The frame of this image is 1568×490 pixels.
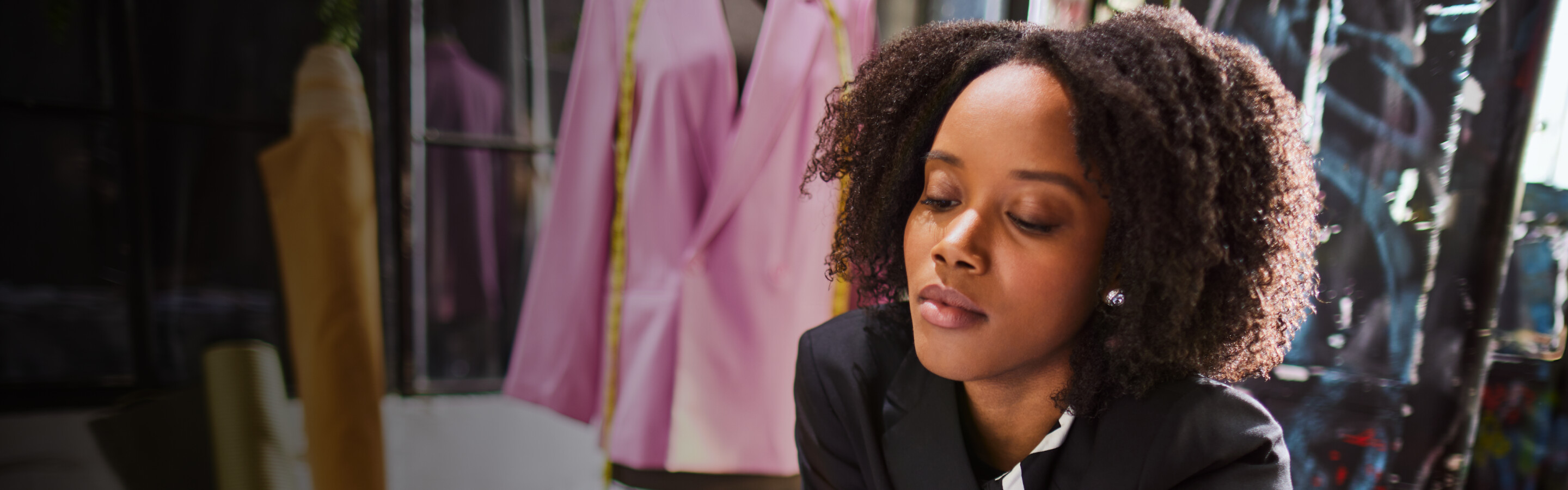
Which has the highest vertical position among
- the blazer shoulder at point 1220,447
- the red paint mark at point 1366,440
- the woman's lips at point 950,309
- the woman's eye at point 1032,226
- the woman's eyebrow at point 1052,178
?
the woman's eyebrow at point 1052,178

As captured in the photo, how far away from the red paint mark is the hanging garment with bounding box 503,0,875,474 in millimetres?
919

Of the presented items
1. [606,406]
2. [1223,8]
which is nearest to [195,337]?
[606,406]

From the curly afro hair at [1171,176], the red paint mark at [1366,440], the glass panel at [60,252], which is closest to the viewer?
the curly afro hair at [1171,176]

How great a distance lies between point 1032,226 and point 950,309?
117 millimetres

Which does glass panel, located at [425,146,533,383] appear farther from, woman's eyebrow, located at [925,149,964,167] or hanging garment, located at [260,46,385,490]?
woman's eyebrow, located at [925,149,964,167]

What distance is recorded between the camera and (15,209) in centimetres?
116

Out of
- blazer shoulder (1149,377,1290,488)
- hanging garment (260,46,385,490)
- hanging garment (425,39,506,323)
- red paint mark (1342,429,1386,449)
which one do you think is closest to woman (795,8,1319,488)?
blazer shoulder (1149,377,1290,488)

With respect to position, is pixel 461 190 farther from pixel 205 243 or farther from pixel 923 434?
pixel 923 434

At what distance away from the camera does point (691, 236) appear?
1.28 metres

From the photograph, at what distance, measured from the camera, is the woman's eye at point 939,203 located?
785 millimetres

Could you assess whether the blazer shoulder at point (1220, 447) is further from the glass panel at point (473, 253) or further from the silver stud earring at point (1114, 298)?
the glass panel at point (473, 253)

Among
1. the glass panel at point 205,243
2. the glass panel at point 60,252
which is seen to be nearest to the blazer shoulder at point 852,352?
the glass panel at point 205,243

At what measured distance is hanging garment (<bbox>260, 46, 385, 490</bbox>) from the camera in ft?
4.16

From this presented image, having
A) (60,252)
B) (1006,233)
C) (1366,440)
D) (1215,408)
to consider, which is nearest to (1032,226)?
(1006,233)
